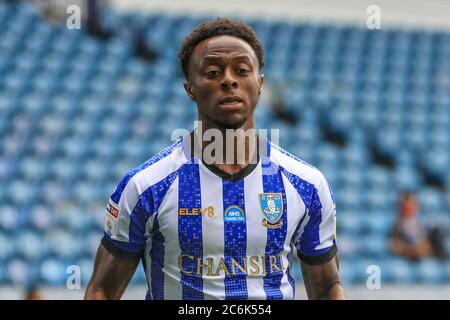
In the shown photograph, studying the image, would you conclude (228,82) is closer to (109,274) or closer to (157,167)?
(157,167)

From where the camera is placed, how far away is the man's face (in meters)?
3.02

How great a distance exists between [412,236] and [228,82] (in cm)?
826

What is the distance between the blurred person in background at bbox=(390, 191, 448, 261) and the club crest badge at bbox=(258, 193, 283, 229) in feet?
25.4

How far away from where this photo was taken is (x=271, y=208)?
3.14 meters

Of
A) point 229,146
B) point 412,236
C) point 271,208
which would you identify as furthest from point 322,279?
point 412,236

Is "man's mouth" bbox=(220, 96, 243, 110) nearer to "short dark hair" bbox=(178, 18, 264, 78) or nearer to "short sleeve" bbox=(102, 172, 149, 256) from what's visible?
"short dark hair" bbox=(178, 18, 264, 78)

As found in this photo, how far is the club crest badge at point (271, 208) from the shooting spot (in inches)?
123

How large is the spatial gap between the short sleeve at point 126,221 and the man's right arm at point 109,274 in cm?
2

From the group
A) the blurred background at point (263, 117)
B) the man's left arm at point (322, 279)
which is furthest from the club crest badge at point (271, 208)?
the blurred background at point (263, 117)

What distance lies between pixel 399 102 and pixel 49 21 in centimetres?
609

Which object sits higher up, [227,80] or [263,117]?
[263,117]

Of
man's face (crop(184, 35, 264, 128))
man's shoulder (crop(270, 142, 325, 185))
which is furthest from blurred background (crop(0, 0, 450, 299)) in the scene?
man's face (crop(184, 35, 264, 128))

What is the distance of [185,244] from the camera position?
3086 millimetres

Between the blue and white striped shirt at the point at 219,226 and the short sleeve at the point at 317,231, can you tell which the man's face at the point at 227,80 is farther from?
the short sleeve at the point at 317,231
